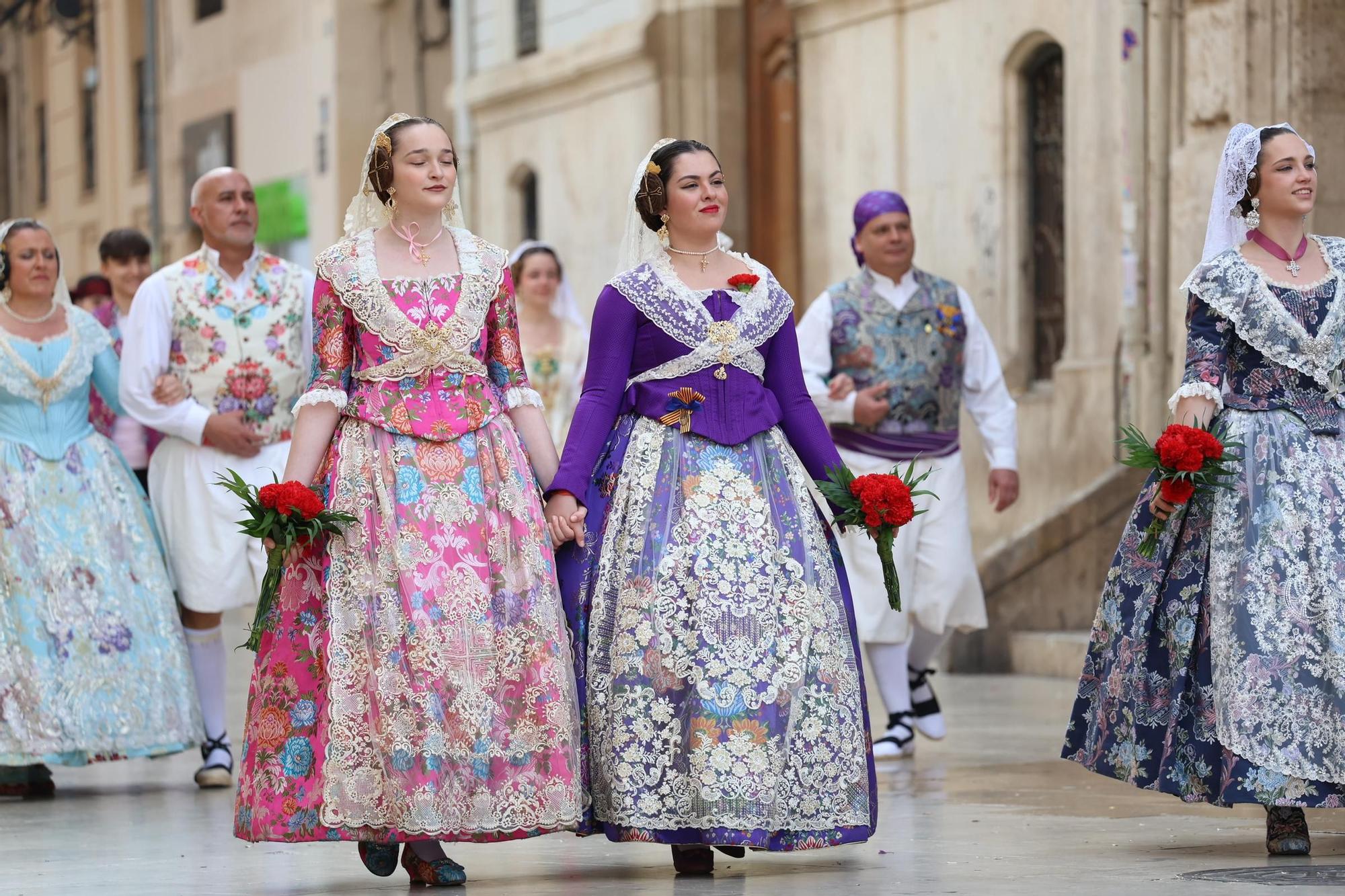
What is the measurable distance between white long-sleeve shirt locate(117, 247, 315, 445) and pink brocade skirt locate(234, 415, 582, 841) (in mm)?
2660

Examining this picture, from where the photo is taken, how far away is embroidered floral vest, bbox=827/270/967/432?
31.6 ft

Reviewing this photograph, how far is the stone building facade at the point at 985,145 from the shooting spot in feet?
40.4

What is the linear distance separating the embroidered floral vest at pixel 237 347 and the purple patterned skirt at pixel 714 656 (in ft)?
9.13

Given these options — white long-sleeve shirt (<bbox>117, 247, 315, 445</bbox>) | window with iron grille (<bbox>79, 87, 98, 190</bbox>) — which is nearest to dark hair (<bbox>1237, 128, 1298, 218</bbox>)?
white long-sleeve shirt (<bbox>117, 247, 315, 445</bbox>)

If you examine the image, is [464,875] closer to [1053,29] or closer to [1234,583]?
[1234,583]

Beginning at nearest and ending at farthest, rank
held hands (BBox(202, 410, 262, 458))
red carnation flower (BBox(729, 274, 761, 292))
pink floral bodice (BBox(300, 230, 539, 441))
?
pink floral bodice (BBox(300, 230, 539, 441)) → red carnation flower (BBox(729, 274, 761, 292)) → held hands (BBox(202, 410, 262, 458))

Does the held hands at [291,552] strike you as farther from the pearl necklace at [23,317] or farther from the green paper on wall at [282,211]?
the green paper on wall at [282,211]

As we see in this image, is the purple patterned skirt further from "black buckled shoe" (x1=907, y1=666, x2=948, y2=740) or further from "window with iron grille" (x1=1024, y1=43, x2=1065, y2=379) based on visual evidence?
"window with iron grille" (x1=1024, y1=43, x2=1065, y2=379)

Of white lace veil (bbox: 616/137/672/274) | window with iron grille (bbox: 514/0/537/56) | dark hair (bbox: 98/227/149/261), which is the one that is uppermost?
window with iron grille (bbox: 514/0/537/56)

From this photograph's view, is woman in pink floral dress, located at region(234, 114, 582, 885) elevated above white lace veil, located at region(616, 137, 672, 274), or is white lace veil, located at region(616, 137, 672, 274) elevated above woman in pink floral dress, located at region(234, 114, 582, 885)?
white lace veil, located at region(616, 137, 672, 274)

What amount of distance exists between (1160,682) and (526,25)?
14516 millimetres

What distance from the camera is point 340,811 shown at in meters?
6.25

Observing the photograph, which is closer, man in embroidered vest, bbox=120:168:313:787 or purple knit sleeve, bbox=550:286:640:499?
purple knit sleeve, bbox=550:286:640:499

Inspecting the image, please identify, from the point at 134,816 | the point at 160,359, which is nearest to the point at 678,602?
the point at 134,816
